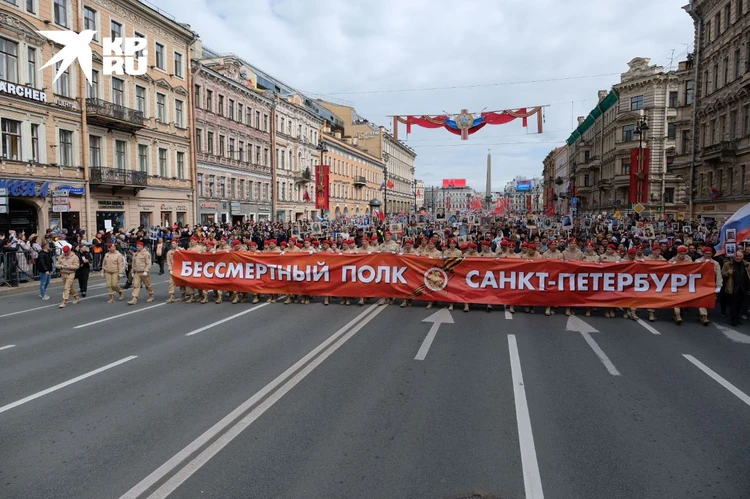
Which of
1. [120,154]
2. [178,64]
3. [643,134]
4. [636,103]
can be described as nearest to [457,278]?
[120,154]

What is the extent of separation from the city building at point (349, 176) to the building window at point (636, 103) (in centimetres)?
3316

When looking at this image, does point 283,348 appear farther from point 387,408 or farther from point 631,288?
point 631,288

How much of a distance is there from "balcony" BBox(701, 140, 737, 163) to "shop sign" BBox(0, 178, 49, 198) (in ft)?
123

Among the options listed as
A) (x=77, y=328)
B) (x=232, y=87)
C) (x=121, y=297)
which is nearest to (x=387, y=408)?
(x=77, y=328)

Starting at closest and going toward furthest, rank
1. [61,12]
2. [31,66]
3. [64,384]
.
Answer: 1. [64,384]
2. [31,66]
3. [61,12]

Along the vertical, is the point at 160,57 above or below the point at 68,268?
above

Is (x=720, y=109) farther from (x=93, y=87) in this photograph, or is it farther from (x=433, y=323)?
(x=93, y=87)

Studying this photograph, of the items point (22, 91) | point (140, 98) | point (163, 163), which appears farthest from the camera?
point (163, 163)

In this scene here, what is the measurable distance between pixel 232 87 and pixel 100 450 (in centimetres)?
4462

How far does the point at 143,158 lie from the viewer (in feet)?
115

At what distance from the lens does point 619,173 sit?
57.2m

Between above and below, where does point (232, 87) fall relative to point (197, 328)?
above

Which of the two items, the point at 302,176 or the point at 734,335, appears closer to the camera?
the point at 734,335
